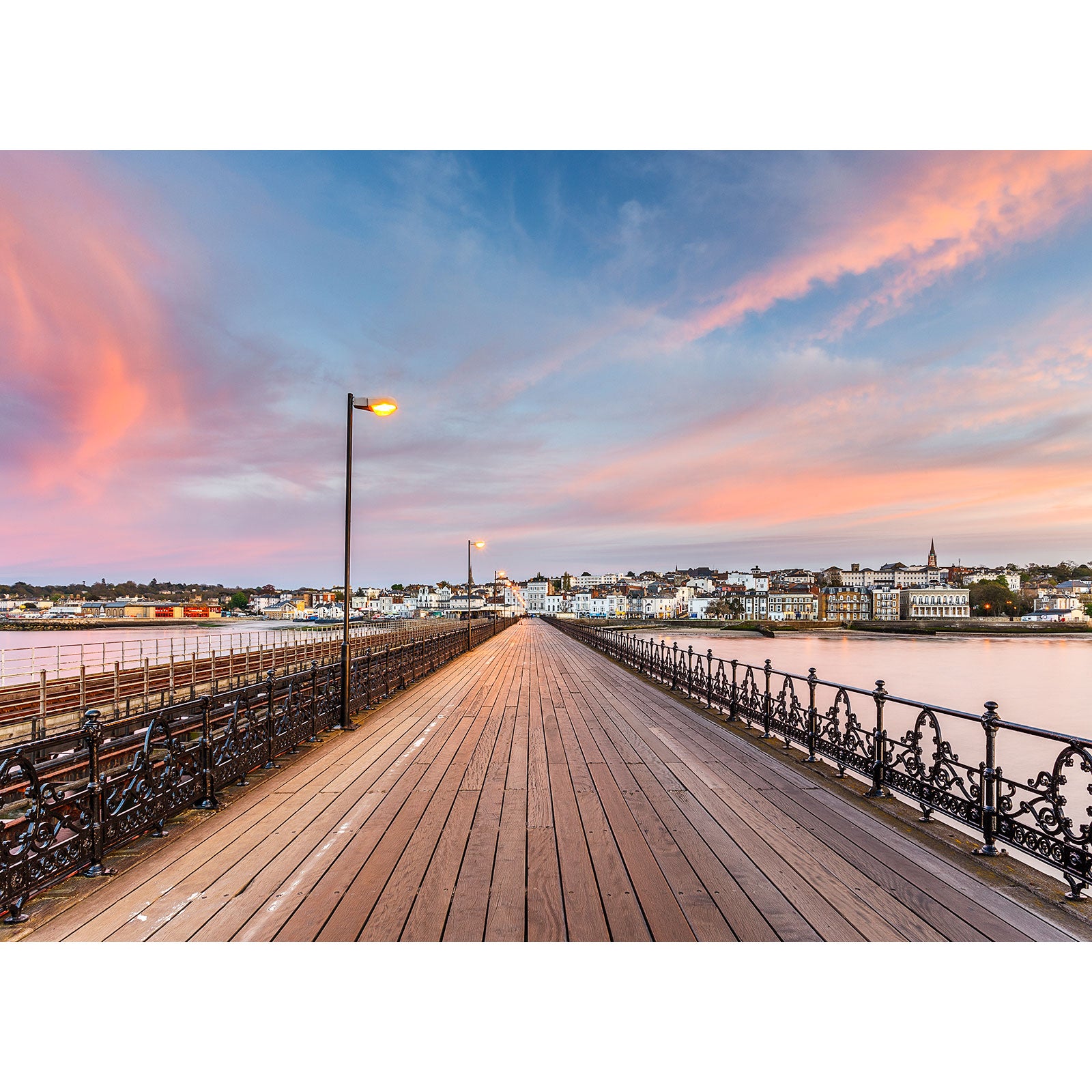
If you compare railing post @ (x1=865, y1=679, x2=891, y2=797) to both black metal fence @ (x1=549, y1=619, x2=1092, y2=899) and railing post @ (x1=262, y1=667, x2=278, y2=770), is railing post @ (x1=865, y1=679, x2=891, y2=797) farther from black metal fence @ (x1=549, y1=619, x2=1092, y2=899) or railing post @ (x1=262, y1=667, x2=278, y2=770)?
railing post @ (x1=262, y1=667, x2=278, y2=770)

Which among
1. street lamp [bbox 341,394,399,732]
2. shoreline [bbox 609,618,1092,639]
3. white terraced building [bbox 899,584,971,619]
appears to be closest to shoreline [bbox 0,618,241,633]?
shoreline [bbox 609,618,1092,639]

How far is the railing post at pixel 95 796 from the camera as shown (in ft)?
13.7

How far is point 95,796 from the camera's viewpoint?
4.29 m

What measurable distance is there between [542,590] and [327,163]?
187581mm

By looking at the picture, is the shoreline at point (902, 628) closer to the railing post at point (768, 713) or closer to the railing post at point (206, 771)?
the railing post at point (768, 713)

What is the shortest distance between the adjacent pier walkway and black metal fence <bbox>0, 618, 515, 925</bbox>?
33cm

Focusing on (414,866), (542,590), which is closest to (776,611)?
(542,590)

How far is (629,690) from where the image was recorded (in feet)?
45.0

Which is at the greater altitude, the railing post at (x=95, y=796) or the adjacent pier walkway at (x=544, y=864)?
the railing post at (x=95, y=796)

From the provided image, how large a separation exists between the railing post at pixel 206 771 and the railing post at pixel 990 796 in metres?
6.85

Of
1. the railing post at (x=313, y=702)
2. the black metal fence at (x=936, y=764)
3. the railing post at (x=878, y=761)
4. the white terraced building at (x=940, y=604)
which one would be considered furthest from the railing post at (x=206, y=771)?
the white terraced building at (x=940, y=604)

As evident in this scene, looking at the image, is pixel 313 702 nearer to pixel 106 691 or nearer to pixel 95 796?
pixel 95 796

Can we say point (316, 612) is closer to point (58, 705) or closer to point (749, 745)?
point (58, 705)

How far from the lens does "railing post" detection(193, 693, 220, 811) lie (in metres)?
5.56
